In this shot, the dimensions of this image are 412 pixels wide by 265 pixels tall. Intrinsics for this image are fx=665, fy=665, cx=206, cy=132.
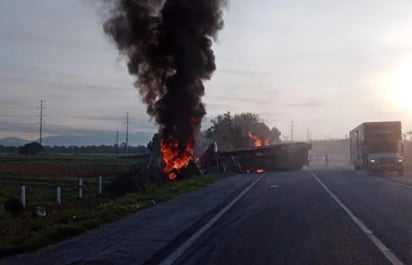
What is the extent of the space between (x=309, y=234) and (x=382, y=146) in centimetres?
3591

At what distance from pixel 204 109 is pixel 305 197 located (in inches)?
718

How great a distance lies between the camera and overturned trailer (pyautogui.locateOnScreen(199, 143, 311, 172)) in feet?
186

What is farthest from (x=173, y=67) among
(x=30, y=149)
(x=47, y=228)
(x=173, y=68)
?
(x=30, y=149)

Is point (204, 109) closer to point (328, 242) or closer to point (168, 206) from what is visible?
point (168, 206)

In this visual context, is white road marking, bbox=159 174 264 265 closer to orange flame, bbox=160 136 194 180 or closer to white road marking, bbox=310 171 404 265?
white road marking, bbox=310 171 404 265

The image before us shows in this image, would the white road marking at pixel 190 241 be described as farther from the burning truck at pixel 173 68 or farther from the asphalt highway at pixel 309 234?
the burning truck at pixel 173 68

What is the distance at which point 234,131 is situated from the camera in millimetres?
83688

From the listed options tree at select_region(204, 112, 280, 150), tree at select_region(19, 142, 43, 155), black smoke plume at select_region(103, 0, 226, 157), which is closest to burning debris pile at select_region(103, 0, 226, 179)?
black smoke plume at select_region(103, 0, 226, 157)

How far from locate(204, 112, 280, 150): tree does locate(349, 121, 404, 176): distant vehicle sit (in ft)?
85.8

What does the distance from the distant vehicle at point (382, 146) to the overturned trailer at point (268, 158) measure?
10.9 metres

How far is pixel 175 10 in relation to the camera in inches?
1615

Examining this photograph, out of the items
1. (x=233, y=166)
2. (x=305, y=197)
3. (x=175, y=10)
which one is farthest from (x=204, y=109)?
(x=305, y=197)

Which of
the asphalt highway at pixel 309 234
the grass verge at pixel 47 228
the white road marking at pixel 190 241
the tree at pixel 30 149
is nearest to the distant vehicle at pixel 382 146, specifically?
the asphalt highway at pixel 309 234

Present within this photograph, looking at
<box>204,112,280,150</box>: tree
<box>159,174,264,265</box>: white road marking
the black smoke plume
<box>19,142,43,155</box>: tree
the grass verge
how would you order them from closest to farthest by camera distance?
<box>159,174,264,265</box>: white road marking, the grass verge, the black smoke plume, <box>204,112,280,150</box>: tree, <box>19,142,43,155</box>: tree
